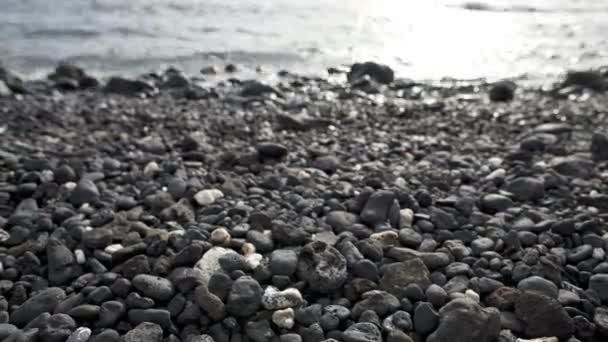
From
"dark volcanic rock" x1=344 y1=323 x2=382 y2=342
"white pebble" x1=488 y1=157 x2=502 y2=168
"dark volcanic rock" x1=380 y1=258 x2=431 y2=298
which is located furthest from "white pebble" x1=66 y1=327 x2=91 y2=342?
"white pebble" x1=488 y1=157 x2=502 y2=168

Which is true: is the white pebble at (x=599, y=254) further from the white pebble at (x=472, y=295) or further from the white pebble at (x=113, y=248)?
the white pebble at (x=113, y=248)

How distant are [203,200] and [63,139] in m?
2.33

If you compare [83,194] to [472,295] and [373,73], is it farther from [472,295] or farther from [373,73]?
[373,73]

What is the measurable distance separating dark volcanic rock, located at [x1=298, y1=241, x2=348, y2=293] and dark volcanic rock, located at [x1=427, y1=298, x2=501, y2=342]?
0.53 m

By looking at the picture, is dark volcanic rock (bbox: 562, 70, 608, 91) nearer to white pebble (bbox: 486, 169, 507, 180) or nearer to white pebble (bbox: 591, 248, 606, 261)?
white pebble (bbox: 486, 169, 507, 180)

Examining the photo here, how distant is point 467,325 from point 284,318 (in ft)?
2.64

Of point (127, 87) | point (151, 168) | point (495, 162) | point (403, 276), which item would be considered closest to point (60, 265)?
point (151, 168)

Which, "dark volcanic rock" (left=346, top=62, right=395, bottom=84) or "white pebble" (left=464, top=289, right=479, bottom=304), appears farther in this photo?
"dark volcanic rock" (left=346, top=62, right=395, bottom=84)

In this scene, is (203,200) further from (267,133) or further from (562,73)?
(562,73)

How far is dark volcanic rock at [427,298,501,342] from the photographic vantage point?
2.44 meters

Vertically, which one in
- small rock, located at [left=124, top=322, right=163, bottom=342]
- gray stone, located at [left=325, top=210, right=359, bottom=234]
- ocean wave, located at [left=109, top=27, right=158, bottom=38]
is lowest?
small rock, located at [left=124, top=322, right=163, bottom=342]

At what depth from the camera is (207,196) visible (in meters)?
3.88

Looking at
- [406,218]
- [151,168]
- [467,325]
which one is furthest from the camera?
[151,168]

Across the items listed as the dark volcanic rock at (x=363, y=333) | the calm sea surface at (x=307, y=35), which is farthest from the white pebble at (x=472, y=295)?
the calm sea surface at (x=307, y=35)
